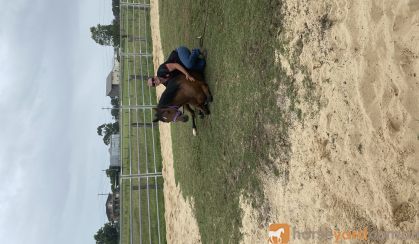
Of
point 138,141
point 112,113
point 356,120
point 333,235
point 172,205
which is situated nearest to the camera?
point 356,120

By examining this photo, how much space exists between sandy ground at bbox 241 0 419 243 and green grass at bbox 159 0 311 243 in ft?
0.86

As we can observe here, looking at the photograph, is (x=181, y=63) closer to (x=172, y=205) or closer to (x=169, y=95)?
(x=169, y=95)

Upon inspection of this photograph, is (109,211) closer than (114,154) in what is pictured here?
No

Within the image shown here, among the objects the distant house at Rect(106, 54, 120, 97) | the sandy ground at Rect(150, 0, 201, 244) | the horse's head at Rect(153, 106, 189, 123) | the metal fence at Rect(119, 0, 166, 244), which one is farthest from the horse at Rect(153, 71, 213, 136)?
the distant house at Rect(106, 54, 120, 97)

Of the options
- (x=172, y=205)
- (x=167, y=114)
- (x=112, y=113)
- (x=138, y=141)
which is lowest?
(x=172, y=205)

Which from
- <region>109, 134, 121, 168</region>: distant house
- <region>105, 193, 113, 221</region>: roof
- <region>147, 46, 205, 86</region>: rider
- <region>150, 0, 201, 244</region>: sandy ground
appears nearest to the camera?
<region>147, 46, 205, 86</region>: rider

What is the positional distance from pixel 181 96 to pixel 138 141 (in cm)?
609

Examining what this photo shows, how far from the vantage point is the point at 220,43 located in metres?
5.71

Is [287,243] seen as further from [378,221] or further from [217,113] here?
[217,113]

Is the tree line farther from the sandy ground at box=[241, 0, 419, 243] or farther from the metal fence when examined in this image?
the sandy ground at box=[241, 0, 419, 243]

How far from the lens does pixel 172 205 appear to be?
9.05 metres

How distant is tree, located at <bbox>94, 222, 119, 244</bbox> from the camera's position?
2659cm

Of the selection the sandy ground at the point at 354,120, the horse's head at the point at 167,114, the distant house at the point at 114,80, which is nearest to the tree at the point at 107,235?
the distant house at the point at 114,80

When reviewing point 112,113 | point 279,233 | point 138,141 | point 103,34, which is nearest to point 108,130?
point 112,113
